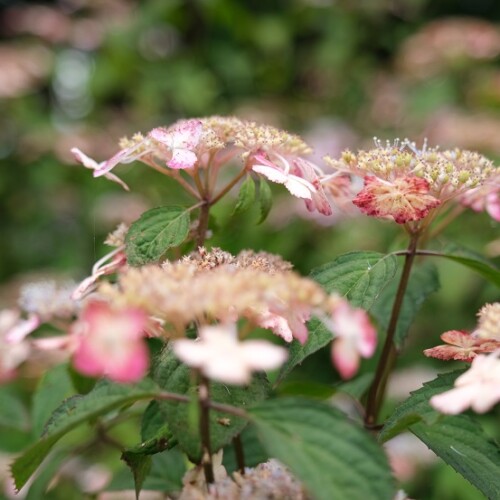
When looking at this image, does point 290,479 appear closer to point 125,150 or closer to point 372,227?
point 125,150

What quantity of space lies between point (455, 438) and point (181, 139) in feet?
1.01

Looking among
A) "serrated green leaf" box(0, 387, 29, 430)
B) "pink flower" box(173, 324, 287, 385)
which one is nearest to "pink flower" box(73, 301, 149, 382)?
"pink flower" box(173, 324, 287, 385)

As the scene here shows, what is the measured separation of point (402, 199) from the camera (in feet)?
1.86

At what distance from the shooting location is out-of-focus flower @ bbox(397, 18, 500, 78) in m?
2.35

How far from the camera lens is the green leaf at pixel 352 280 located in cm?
55

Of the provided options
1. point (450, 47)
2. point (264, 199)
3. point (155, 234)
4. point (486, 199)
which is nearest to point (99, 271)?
point (155, 234)

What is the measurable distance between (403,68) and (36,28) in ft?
4.92

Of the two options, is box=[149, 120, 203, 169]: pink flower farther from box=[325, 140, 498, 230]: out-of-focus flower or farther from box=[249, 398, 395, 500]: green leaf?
box=[249, 398, 395, 500]: green leaf

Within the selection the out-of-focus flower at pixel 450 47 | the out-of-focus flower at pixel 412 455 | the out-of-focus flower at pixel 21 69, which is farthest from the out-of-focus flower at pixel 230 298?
the out-of-focus flower at pixel 21 69

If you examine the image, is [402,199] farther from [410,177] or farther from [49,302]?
[49,302]

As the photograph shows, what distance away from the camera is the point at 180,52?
2.85 metres

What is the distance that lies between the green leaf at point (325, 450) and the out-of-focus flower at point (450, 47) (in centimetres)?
215

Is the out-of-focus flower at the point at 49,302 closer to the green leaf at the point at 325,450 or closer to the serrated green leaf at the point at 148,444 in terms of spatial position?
the serrated green leaf at the point at 148,444

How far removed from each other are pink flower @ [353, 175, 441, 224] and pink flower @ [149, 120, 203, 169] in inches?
5.6
